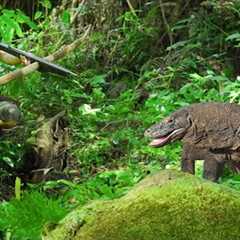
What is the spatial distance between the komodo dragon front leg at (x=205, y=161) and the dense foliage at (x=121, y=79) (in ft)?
3.30

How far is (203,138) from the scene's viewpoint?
3.30 meters

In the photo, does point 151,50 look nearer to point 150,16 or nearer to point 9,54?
point 150,16

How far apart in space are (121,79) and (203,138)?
534 cm

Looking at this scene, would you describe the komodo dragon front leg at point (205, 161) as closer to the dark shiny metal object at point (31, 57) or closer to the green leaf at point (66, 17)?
the dark shiny metal object at point (31, 57)

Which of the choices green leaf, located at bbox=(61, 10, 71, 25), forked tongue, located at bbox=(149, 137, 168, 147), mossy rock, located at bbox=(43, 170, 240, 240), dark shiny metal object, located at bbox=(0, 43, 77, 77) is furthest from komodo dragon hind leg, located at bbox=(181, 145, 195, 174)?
green leaf, located at bbox=(61, 10, 71, 25)

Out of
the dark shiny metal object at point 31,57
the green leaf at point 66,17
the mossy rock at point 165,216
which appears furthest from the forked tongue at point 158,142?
the green leaf at point 66,17

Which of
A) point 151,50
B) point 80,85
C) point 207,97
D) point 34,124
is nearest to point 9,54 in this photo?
point 34,124

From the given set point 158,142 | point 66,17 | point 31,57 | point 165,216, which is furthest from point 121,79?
point 165,216

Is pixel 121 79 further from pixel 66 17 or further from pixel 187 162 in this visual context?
pixel 187 162

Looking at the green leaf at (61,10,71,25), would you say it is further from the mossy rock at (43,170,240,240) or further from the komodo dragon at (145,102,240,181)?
the mossy rock at (43,170,240,240)

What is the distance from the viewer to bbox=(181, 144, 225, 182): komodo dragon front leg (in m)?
3.28

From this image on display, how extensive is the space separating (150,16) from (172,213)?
6.47m

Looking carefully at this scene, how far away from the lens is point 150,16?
29.2 feet

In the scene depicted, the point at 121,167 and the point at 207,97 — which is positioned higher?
the point at 207,97
